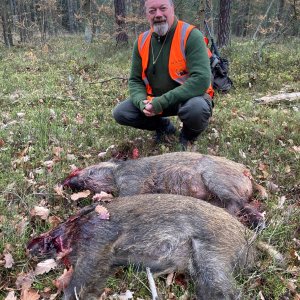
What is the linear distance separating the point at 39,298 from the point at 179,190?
183 centimetres

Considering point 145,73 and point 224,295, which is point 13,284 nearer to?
point 224,295

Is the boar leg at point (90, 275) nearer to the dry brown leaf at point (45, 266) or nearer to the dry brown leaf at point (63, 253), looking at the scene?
the dry brown leaf at point (63, 253)

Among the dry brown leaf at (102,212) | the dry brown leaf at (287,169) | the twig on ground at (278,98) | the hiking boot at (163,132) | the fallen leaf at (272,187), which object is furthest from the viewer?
the twig on ground at (278,98)

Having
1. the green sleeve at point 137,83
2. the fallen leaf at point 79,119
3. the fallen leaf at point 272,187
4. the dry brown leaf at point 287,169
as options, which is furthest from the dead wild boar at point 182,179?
the fallen leaf at point 79,119

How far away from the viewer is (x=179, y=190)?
4316 mm

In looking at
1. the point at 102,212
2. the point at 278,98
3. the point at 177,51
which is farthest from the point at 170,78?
the point at 278,98

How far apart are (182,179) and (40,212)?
1.54 meters

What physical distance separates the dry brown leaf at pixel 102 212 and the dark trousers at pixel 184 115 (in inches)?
84.7

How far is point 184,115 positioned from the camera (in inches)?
210

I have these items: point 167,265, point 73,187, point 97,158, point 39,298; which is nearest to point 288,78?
point 97,158

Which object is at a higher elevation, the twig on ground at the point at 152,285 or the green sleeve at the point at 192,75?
the green sleeve at the point at 192,75

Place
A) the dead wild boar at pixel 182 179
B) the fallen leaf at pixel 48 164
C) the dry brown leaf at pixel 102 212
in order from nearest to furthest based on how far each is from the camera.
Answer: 1. the dry brown leaf at pixel 102 212
2. the dead wild boar at pixel 182 179
3. the fallen leaf at pixel 48 164

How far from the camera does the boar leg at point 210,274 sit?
9.52 feet

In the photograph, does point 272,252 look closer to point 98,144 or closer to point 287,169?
point 287,169
